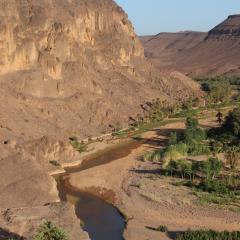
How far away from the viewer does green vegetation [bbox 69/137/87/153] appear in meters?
79.0

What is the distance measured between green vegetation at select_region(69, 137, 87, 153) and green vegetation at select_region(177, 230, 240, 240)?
117 ft

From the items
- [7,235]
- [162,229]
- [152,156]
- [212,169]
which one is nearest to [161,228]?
[162,229]

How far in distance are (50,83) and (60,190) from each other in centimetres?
3342

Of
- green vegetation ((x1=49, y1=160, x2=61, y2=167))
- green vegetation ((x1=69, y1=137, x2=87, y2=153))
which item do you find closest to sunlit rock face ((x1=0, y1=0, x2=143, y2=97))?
green vegetation ((x1=69, y1=137, x2=87, y2=153))

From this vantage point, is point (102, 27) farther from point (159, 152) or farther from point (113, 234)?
point (113, 234)

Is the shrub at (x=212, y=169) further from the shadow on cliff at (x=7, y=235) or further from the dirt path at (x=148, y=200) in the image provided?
the shadow on cliff at (x=7, y=235)

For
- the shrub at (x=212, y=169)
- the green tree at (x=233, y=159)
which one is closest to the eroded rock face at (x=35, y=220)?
the shrub at (x=212, y=169)

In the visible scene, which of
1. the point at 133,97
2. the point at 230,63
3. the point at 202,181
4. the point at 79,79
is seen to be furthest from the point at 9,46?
the point at 230,63

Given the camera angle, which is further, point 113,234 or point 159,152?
point 159,152

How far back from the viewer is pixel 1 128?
7188 cm

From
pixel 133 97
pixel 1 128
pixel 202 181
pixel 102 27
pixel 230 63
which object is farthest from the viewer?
pixel 230 63

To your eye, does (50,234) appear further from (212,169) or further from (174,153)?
(174,153)

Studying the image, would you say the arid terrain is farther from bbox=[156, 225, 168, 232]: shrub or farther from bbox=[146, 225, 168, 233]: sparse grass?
bbox=[156, 225, 168, 232]: shrub

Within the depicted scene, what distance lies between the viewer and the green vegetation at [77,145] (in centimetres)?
7904
